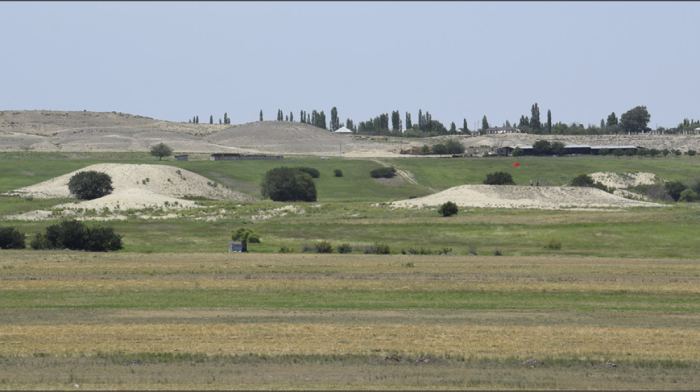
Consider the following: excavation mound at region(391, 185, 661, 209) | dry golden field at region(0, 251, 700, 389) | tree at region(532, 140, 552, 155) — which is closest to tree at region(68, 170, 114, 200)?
excavation mound at region(391, 185, 661, 209)

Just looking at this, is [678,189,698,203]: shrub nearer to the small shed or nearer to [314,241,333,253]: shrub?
[314,241,333,253]: shrub

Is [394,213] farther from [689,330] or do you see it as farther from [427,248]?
[689,330]

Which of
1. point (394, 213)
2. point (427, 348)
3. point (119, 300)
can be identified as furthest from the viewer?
point (394, 213)

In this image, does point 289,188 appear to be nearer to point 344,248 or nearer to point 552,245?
point 344,248

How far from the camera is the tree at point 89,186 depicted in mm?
88000

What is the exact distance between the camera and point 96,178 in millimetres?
89125

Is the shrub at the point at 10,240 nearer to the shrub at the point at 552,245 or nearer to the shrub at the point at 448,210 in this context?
the shrub at the point at 552,245

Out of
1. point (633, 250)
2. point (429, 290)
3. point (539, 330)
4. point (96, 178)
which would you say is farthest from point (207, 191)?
point (539, 330)

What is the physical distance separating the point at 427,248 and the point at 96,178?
55.1m

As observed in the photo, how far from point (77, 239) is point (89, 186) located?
4466 cm

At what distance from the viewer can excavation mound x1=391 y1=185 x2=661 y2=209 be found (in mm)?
78188

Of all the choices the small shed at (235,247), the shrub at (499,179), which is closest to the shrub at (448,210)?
the small shed at (235,247)

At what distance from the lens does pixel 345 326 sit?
20.4 metres

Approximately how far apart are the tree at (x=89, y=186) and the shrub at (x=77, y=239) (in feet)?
142
